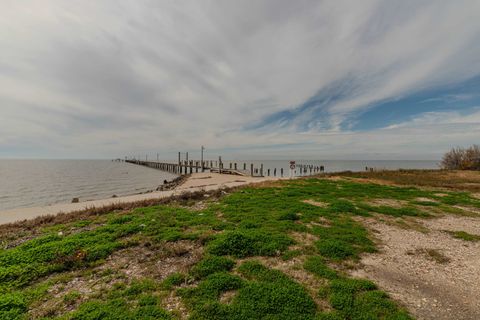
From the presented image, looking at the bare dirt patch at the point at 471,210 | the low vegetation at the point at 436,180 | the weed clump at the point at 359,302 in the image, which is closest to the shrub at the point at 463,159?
the low vegetation at the point at 436,180

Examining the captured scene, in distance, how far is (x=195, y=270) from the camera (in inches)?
159

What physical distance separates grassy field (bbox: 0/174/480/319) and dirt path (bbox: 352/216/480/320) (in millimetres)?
318

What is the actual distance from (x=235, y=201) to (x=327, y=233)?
15.7ft

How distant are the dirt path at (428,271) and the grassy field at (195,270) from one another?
32 centimetres

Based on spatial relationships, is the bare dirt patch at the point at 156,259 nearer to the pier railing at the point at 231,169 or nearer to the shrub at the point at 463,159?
the pier railing at the point at 231,169

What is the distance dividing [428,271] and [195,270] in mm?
4532

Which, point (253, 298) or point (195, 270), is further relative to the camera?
point (195, 270)

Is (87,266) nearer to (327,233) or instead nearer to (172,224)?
(172,224)

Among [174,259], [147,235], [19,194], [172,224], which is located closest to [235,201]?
[172,224]

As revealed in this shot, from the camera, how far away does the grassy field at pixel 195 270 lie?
3029mm

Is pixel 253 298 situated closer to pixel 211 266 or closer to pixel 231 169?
pixel 211 266

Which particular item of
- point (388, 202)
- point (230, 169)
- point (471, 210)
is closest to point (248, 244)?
point (388, 202)

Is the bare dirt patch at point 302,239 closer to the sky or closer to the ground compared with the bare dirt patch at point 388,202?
closer to the ground

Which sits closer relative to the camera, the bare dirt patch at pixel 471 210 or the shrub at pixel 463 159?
the bare dirt patch at pixel 471 210
